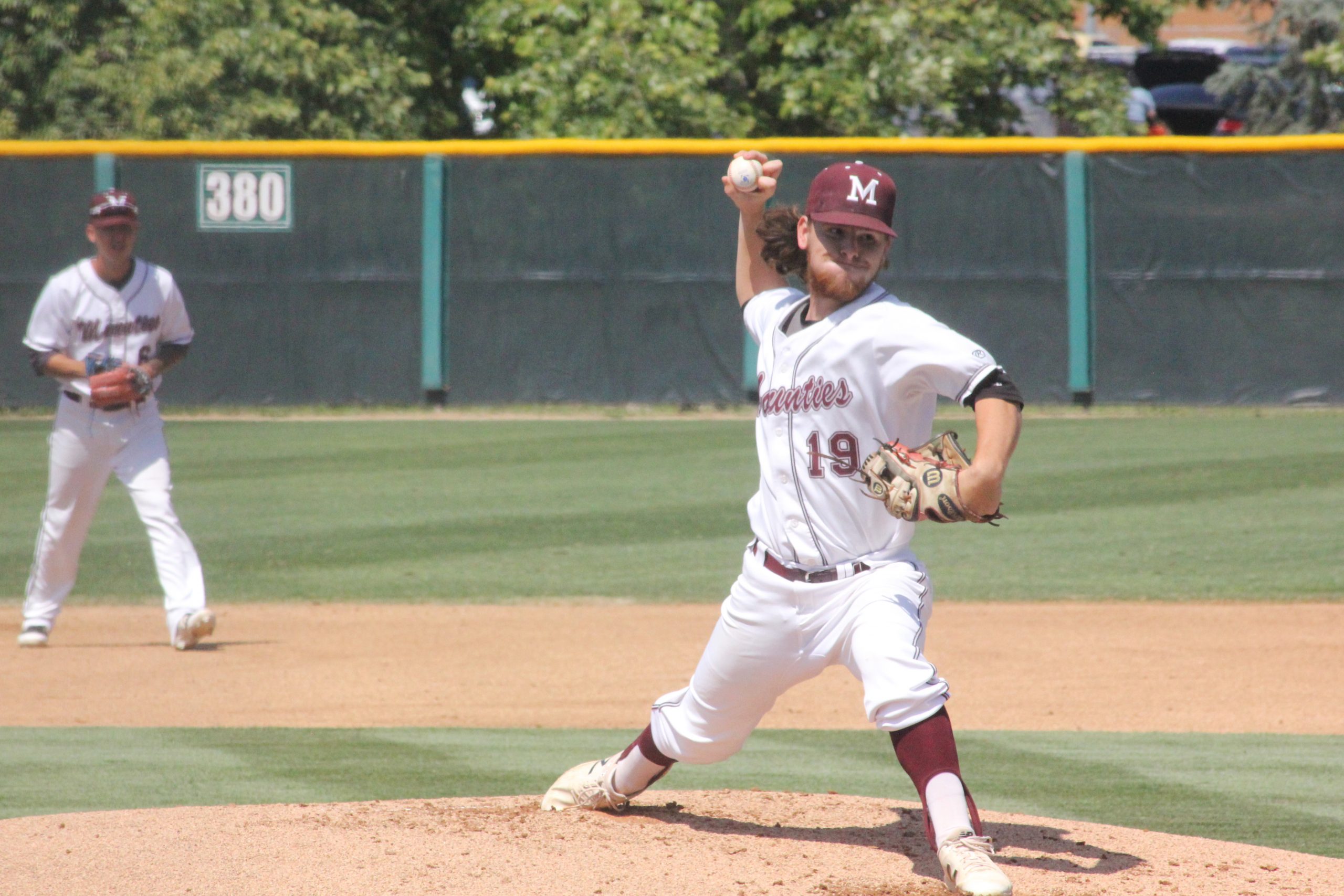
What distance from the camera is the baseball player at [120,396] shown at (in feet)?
23.9

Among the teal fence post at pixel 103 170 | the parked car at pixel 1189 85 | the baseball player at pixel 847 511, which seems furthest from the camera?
the parked car at pixel 1189 85

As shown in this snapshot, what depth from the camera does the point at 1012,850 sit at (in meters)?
4.07

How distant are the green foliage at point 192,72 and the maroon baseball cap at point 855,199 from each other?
14115mm

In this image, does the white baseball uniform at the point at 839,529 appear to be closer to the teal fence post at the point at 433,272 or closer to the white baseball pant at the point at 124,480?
the white baseball pant at the point at 124,480

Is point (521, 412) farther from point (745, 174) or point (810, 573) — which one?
point (810, 573)

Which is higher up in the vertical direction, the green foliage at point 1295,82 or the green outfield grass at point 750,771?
the green foliage at point 1295,82

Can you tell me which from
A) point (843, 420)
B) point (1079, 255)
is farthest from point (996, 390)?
point (1079, 255)

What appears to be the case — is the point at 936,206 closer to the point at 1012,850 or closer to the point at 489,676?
the point at 489,676

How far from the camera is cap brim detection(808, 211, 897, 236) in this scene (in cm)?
377

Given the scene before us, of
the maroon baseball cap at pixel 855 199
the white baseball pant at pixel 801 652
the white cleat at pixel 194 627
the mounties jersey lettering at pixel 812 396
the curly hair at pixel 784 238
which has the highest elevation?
the maroon baseball cap at pixel 855 199

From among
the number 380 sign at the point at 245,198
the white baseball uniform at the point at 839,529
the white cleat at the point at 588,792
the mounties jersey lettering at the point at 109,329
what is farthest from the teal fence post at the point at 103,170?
the white baseball uniform at the point at 839,529

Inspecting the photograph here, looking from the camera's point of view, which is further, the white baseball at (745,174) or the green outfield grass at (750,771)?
the green outfield grass at (750,771)

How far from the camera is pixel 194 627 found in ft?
24.4

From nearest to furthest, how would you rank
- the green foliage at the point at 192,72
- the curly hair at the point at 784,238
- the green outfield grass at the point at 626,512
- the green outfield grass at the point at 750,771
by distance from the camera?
the curly hair at the point at 784,238 < the green outfield grass at the point at 750,771 < the green outfield grass at the point at 626,512 < the green foliage at the point at 192,72
